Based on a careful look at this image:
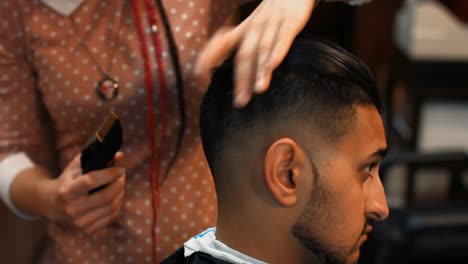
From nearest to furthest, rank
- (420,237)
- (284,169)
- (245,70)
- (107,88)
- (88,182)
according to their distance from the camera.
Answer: (245,70), (284,169), (88,182), (107,88), (420,237)

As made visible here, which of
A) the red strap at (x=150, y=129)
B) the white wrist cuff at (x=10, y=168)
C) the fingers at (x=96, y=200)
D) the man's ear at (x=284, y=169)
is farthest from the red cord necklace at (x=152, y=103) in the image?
the man's ear at (x=284, y=169)

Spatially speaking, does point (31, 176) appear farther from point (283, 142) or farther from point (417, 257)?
point (417, 257)

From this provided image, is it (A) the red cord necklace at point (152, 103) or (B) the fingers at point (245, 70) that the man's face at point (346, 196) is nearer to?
(B) the fingers at point (245, 70)

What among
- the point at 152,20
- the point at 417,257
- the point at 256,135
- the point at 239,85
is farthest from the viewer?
the point at 417,257

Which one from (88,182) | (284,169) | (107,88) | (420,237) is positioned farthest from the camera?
(420,237)

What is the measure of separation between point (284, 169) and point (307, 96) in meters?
0.09

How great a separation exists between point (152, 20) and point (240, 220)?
14.5 inches

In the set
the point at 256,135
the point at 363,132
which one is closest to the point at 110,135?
the point at 256,135

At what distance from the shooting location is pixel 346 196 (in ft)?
2.43

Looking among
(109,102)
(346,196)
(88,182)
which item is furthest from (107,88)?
(346,196)

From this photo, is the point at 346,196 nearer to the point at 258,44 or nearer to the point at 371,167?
the point at 371,167

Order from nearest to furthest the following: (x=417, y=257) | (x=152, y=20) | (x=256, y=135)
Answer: (x=256, y=135)
(x=152, y=20)
(x=417, y=257)

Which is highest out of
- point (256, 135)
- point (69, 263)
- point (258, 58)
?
point (258, 58)

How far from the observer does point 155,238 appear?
1.03m
